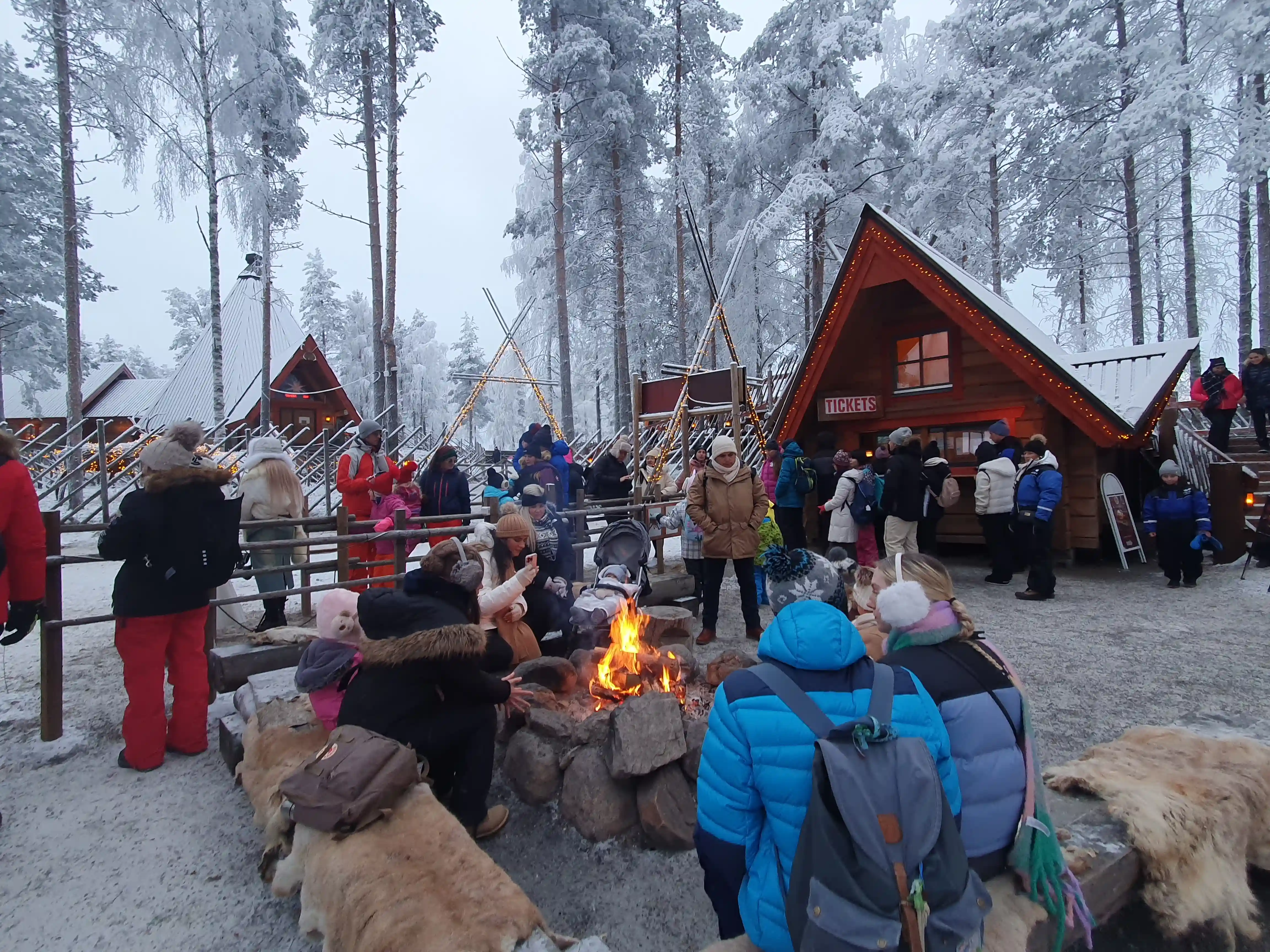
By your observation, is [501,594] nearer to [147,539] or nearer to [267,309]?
[147,539]

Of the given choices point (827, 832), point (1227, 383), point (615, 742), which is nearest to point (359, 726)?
point (615, 742)

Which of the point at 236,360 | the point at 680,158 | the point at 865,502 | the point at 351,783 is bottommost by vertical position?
the point at 351,783

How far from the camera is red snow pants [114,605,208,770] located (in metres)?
3.89

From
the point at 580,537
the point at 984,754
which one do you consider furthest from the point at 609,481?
the point at 984,754

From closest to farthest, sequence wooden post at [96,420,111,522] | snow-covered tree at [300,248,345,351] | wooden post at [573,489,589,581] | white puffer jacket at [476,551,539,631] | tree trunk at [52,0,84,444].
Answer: white puffer jacket at [476,551,539,631]
wooden post at [573,489,589,581]
wooden post at [96,420,111,522]
tree trunk at [52,0,84,444]
snow-covered tree at [300,248,345,351]

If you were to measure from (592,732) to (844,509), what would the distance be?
5.72 m

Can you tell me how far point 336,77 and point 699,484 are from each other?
18612 millimetres

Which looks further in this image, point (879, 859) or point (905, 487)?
point (905, 487)

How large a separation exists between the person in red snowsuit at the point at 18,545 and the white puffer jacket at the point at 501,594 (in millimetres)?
2398

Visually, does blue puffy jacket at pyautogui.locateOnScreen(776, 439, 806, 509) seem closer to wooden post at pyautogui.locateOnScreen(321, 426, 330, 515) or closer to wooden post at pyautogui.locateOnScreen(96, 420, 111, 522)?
wooden post at pyautogui.locateOnScreen(321, 426, 330, 515)

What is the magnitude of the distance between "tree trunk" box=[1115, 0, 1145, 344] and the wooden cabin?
20.3 feet

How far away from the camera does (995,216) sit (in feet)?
65.8

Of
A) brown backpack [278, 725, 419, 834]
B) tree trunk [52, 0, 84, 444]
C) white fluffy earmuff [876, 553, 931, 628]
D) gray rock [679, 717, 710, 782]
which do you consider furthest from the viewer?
tree trunk [52, 0, 84, 444]

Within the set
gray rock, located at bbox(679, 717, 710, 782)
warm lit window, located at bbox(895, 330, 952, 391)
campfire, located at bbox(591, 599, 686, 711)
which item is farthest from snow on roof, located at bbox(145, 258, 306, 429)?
gray rock, located at bbox(679, 717, 710, 782)
